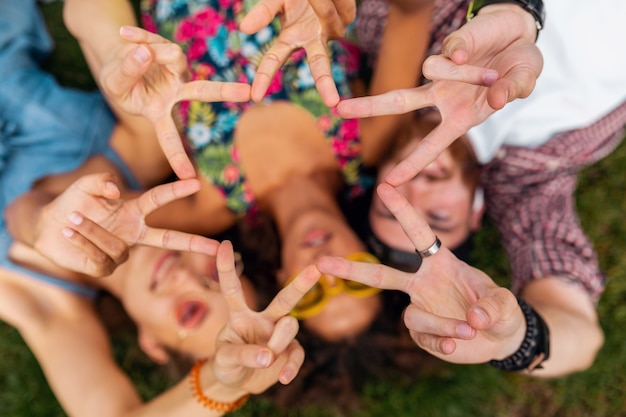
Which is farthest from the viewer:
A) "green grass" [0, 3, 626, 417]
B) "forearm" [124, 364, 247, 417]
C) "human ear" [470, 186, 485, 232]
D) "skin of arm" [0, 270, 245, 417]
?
"green grass" [0, 3, 626, 417]

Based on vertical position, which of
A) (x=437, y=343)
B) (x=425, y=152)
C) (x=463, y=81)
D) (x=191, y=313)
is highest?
(x=463, y=81)

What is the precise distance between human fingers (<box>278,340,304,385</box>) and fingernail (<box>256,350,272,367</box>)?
2.5 inches

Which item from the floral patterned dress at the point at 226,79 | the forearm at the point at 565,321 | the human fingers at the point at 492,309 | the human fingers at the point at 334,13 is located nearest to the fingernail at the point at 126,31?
the human fingers at the point at 334,13

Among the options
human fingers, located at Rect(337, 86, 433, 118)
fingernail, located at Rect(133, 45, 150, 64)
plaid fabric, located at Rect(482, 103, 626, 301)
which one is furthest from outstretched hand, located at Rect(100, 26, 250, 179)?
plaid fabric, located at Rect(482, 103, 626, 301)

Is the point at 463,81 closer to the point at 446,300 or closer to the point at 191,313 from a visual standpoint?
the point at 446,300

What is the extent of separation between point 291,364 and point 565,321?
74 cm

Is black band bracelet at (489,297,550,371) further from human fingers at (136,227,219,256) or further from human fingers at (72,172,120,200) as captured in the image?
human fingers at (72,172,120,200)

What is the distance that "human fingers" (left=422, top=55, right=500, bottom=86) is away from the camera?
2.88 ft

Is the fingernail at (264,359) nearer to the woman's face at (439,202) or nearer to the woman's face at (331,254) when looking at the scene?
the woman's face at (331,254)

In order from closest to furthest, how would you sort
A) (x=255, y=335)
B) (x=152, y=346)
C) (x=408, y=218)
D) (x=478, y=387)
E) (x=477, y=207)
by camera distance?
(x=408, y=218), (x=255, y=335), (x=152, y=346), (x=477, y=207), (x=478, y=387)

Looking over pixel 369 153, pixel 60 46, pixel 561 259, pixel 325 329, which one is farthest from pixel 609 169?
pixel 60 46

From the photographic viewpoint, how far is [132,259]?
1.46 metres

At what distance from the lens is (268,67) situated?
1.02 meters

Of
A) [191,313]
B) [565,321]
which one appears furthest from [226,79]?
[565,321]
